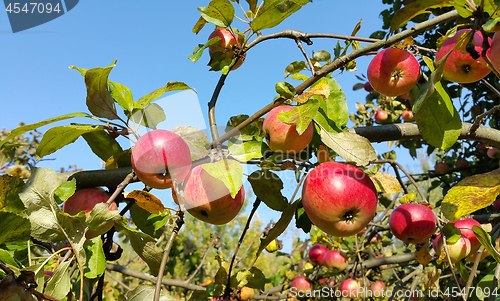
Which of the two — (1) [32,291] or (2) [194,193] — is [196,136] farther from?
(1) [32,291]

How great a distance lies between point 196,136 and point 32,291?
20.8 inches

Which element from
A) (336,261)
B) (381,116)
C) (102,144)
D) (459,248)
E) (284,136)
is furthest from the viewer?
(381,116)

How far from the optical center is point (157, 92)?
41.2 inches

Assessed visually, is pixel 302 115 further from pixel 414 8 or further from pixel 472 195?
pixel 472 195

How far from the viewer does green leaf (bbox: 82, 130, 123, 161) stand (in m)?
1.05

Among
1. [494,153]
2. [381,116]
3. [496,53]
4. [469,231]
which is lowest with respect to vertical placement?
[469,231]

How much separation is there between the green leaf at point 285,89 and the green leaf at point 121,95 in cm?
50

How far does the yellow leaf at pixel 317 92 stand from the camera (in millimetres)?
888

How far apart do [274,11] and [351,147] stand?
428 mm

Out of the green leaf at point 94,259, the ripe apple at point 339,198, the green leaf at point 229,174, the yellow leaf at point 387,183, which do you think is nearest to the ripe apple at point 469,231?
the yellow leaf at point 387,183

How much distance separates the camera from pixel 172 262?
359 cm

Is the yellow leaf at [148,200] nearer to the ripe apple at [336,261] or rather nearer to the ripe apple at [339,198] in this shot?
the ripe apple at [339,198]

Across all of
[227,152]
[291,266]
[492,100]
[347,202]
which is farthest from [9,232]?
[492,100]

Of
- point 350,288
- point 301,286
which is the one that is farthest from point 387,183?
point 301,286
